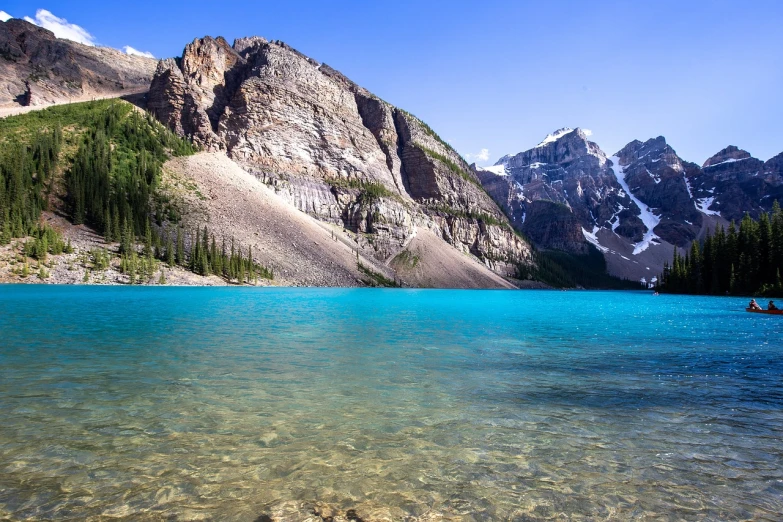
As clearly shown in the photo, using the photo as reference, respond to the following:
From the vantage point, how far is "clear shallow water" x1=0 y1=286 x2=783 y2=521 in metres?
6.14

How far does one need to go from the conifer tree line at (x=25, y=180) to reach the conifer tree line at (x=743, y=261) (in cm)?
15303

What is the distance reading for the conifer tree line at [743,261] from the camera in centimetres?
8825

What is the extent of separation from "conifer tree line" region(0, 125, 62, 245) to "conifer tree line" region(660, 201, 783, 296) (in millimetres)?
153028

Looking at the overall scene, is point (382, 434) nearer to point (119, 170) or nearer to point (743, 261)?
point (743, 261)

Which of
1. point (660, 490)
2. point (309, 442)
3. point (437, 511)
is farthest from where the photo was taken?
point (309, 442)

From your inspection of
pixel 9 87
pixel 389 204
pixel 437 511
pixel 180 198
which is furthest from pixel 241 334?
pixel 9 87

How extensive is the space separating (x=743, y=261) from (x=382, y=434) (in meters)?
116

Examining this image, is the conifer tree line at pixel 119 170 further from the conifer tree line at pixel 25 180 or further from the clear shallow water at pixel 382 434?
the clear shallow water at pixel 382 434

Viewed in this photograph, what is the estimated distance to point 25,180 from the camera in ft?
323

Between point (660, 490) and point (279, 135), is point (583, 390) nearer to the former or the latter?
point (660, 490)

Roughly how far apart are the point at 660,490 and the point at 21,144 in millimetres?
147154

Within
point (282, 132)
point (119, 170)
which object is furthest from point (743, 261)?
point (119, 170)

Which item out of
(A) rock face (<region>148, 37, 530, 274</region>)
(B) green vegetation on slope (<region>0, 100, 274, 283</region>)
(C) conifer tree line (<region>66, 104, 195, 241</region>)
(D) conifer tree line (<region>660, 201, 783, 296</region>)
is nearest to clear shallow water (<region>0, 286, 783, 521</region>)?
(B) green vegetation on slope (<region>0, 100, 274, 283</region>)

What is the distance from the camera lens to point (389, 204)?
601ft
